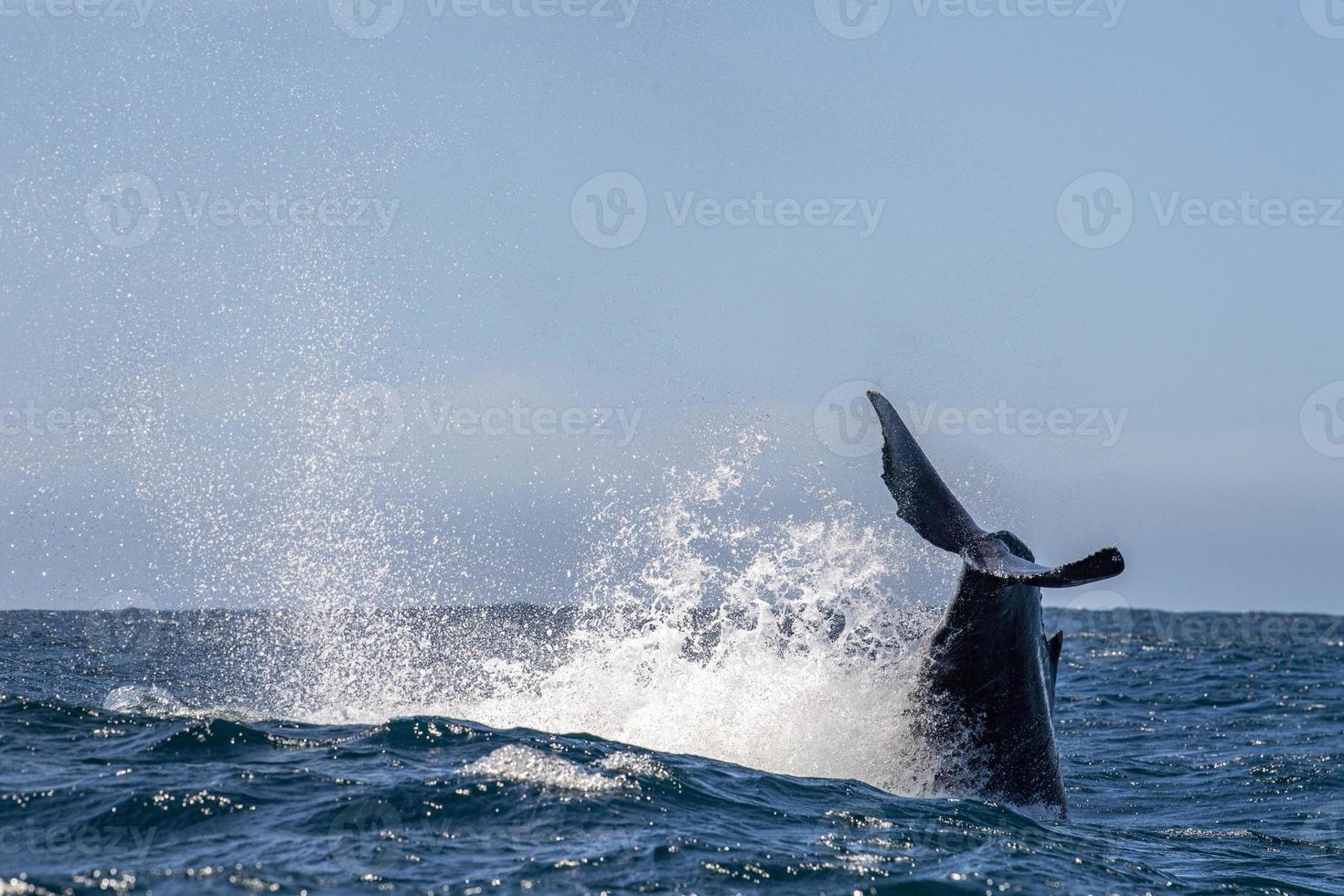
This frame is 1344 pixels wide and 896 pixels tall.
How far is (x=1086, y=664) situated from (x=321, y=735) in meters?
29.1

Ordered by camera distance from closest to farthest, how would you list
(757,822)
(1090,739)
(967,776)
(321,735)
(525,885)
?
(525,885) < (757,822) < (967,776) < (321,735) < (1090,739)

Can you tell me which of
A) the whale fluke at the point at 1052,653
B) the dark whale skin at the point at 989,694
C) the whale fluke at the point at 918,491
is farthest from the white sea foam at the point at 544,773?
the whale fluke at the point at 1052,653

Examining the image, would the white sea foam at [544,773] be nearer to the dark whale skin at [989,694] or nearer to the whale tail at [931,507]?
the dark whale skin at [989,694]

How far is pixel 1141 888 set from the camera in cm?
803

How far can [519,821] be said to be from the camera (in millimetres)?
8102

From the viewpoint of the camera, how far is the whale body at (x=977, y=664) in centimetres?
986

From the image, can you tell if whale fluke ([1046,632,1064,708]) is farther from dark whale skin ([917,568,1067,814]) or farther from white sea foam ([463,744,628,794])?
white sea foam ([463,744,628,794])

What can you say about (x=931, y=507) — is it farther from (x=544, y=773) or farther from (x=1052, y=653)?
(x=544, y=773)

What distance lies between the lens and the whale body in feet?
32.3

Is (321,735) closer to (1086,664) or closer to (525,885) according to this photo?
(525,885)

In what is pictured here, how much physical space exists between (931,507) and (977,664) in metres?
1.26

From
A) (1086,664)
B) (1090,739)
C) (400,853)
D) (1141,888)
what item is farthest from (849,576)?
(1086,664)

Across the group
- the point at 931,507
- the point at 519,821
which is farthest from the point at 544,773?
the point at 931,507

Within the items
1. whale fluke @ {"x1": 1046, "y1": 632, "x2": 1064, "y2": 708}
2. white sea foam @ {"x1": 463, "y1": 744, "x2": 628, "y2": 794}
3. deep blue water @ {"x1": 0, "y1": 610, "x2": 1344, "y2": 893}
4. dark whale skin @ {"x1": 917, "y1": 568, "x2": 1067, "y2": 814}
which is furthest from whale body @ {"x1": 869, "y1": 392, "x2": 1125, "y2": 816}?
white sea foam @ {"x1": 463, "y1": 744, "x2": 628, "y2": 794}
